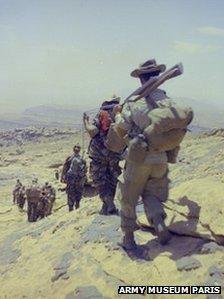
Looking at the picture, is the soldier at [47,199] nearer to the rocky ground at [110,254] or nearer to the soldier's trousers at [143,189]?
the rocky ground at [110,254]

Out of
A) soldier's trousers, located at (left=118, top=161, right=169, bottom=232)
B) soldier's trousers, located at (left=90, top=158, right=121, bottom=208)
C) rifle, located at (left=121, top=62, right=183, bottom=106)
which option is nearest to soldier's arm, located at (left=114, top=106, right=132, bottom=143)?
rifle, located at (left=121, top=62, right=183, bottom=106)

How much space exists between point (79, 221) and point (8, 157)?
1083 inches

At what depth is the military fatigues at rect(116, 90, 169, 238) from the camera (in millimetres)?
5496

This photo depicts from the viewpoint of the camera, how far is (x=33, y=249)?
7.15 meters

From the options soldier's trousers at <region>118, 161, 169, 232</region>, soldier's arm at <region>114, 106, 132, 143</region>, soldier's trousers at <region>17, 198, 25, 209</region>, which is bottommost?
soldier's trousers at <region>17, 198, 25, 209</region>

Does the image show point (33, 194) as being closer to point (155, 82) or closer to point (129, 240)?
point (129, 240)

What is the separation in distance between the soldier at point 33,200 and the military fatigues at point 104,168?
4.72 meters

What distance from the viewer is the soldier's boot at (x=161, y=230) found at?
18.1ft

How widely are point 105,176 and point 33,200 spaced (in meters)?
5.10

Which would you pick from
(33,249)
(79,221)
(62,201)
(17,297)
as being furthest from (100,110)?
(62,201)

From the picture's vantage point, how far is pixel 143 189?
5.73 m

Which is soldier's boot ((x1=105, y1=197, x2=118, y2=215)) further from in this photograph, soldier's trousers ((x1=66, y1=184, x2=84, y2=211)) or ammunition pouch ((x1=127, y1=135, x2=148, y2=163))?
soldier's trousers ((x1=66, y1=184, x2=84, y2=211))

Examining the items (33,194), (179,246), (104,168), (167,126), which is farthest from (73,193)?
(167,126)

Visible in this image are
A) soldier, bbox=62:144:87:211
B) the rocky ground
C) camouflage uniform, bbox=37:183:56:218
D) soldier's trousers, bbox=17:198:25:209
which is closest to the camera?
the rocky ground
